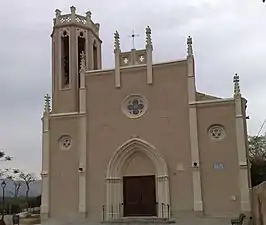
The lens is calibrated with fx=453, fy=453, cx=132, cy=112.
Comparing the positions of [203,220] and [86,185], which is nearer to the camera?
[203,220]

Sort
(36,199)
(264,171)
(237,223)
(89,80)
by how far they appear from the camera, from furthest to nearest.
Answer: (36,199), (264,171), (89,80), (237,223)

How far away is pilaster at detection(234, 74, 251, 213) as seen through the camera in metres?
20.7

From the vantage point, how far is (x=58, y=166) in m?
24.0

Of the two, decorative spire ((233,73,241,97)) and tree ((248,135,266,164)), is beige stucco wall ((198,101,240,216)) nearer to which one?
decorative spire ((233,73,241,97))

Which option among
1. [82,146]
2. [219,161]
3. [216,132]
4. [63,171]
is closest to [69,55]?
[82,146]

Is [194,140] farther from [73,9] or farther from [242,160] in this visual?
[73,9]

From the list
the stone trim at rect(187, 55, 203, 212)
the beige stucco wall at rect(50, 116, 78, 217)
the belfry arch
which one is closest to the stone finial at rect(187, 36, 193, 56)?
the stone trim at rect(187, 55, 203, 212)

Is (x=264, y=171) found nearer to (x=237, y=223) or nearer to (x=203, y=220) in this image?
(x=203, y=220)

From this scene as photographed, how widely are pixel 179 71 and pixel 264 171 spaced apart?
1021 centimetres

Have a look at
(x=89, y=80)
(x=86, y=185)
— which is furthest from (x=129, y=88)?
(x=86, y=185)

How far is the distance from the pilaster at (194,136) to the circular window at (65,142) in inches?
258

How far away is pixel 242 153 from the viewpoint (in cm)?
2111

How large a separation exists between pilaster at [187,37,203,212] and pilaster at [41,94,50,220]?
25.4ft

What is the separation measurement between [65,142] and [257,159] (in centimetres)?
1513
